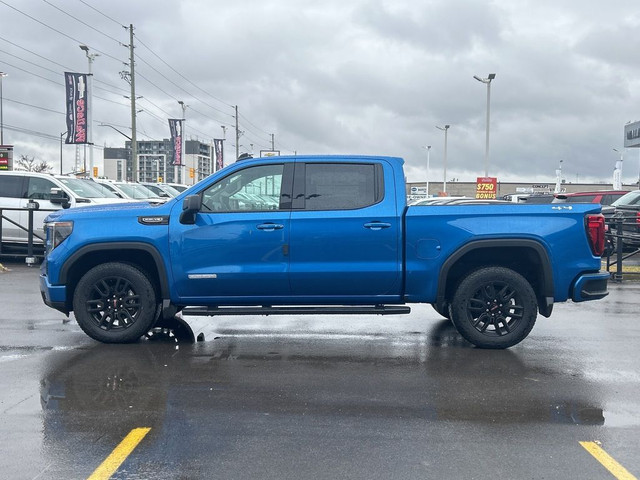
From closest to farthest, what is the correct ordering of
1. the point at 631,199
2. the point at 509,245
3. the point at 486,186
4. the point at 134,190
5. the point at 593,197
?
the point at 509,245 → the point at 631,199 → the point at 134,190 → the point at 593,197 → the point at 486,186

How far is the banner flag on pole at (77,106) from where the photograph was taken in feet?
116

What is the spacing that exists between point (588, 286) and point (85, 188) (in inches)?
507

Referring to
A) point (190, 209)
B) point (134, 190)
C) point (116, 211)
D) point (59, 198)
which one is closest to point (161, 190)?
point (134, 190)

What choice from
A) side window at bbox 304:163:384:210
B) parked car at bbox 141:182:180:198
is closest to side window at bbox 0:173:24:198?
parked car at bbox 141:182:180:198

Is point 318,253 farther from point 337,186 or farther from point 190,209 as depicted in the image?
point 190,209

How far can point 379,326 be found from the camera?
8.72 metres

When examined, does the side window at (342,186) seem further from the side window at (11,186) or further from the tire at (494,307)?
the side window at (11,186)

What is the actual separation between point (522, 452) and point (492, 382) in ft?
5.48

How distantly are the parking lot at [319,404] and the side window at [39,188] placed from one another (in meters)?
7.86

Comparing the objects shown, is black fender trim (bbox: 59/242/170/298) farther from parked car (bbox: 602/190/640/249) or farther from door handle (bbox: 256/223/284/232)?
parked car (bbox: 602/190/640/249)

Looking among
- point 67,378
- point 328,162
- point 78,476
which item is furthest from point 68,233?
point 78,476

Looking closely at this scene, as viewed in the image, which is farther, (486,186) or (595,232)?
(486,186)

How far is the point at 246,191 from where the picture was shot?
285 inches

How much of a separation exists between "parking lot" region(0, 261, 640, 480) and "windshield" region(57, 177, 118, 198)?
7894mm
